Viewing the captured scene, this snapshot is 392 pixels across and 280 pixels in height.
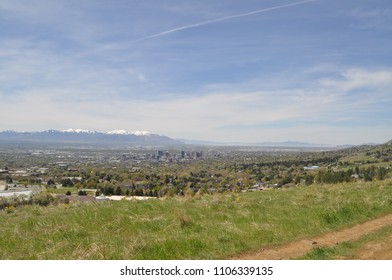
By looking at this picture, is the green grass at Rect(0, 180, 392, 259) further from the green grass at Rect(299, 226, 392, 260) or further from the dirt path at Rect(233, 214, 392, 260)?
the green grass at Rect(299, 226, 392, 260)

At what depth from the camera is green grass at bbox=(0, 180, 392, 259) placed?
8.85m

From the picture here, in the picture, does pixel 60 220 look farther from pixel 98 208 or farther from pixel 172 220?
pixel 172 220

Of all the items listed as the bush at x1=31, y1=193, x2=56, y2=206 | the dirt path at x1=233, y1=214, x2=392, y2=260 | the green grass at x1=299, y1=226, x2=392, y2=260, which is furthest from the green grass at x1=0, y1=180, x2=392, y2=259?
the bush at x1=31, y1=193, x2=56, y2=206

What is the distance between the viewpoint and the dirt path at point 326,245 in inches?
339

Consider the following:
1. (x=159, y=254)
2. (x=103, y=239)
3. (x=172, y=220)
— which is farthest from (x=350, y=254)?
(x=103, y=239)

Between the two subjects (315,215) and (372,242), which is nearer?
(372,242)

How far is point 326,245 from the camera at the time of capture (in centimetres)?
947

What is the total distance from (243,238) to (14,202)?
16.9 m

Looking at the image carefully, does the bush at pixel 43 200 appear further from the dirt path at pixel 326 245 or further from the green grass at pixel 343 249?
the green grass at pixel 343 249

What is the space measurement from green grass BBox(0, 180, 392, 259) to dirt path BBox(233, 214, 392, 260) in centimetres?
35

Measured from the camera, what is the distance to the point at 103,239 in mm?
9820

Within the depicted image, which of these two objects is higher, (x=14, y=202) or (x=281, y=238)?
(x=281, y=238)

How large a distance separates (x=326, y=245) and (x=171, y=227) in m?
4.58
